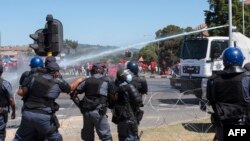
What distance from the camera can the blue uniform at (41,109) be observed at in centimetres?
752

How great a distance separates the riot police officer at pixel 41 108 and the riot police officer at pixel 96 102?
93cm

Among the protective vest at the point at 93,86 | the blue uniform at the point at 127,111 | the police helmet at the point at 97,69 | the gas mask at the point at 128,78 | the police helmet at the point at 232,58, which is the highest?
the police helmet at the point at 232,58

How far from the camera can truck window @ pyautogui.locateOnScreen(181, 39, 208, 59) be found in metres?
17.9

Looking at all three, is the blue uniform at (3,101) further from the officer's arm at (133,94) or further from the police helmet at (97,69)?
the officer's arm at (133,94)

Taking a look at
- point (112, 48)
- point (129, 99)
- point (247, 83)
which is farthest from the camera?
point (112, 48)

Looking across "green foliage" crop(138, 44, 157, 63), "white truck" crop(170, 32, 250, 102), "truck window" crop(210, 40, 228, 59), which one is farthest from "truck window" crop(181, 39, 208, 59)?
"green foliage" crop(138, 44, 157, 63)

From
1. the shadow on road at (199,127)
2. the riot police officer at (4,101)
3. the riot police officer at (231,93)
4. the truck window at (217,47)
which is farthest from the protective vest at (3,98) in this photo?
the truck window at (217,47)

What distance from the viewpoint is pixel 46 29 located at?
11719 millimetres

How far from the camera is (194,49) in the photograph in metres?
18.3

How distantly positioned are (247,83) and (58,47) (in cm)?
664

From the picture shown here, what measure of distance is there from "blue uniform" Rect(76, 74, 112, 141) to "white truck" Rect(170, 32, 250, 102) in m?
9.10

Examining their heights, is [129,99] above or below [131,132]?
above

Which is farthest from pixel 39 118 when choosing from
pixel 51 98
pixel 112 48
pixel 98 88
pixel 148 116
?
pixel 112 48

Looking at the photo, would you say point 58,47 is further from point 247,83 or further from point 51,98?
point 247,83
